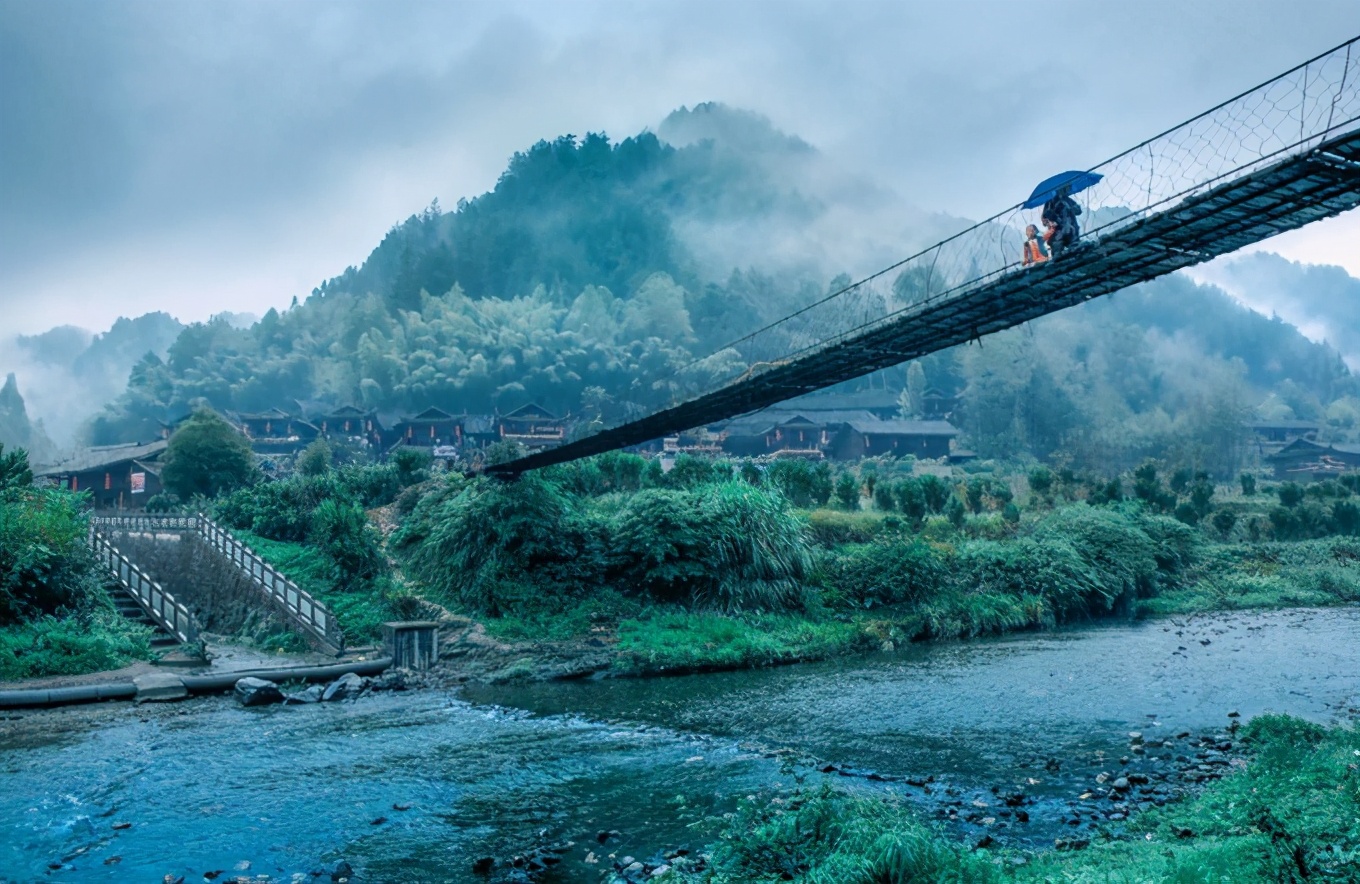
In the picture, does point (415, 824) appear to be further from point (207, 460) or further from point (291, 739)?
point (207, 460)

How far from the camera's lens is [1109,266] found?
10.9 metres

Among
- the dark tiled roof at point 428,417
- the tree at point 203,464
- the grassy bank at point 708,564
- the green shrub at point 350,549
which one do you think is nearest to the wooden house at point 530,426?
the dark tiled roof at point 428,417

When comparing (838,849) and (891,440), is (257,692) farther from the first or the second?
(891,440)

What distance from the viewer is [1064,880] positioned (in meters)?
6.05

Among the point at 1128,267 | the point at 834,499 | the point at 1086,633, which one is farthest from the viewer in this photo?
the point at 834,499

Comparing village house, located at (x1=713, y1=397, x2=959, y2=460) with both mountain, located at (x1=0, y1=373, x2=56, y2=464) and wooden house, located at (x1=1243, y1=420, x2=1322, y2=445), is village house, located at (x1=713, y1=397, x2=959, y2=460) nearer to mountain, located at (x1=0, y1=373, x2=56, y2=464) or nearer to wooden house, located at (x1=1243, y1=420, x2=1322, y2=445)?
wooden house, located at (x1=1243, y1=420, x2=1322, y2=445)

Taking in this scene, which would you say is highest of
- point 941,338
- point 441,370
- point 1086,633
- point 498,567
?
point 441,370

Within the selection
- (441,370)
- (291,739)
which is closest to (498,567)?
(291,739)

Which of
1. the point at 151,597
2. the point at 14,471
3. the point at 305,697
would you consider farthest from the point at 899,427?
the point at 305,697

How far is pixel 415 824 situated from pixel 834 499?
25.5 meters

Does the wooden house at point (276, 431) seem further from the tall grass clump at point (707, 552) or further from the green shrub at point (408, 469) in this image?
the tall grass clump at point (707, 552)

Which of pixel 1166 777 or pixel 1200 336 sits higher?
pixel 1200 336

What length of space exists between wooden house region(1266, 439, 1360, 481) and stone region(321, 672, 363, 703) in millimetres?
64947

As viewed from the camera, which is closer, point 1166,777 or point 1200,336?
point 1166,777
